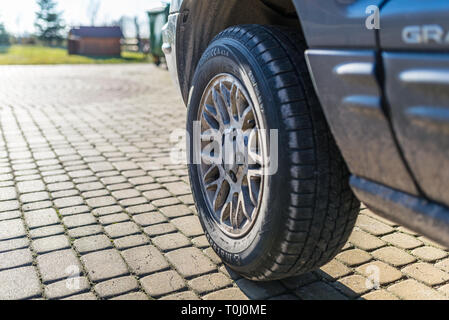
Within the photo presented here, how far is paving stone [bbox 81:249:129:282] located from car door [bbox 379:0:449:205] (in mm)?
1527

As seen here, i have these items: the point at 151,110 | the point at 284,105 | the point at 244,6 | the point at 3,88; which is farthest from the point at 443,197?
the point at 3,88

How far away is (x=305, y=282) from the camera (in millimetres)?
2109

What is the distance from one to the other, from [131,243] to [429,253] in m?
1.65

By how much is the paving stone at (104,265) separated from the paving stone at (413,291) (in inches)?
50.8

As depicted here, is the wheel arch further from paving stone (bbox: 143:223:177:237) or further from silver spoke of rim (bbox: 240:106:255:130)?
paving stone (bbox: 143:223:177:237)

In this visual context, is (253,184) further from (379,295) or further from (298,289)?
(379,295)

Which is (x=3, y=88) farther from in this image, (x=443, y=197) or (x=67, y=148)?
(x=443, y=197)

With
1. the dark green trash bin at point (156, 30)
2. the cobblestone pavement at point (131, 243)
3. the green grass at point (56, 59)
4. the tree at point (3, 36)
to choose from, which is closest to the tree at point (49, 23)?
the tree at point (3, 36)

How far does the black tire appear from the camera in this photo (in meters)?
1.63

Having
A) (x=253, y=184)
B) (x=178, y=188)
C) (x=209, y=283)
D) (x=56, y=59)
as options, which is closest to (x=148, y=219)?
(x=178, y=188)

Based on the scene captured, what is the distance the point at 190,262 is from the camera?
7.56 feet

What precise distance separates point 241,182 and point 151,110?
5.41 meters

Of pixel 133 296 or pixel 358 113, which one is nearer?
pixel 358 113

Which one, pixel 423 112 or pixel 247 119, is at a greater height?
pixel 423 112
